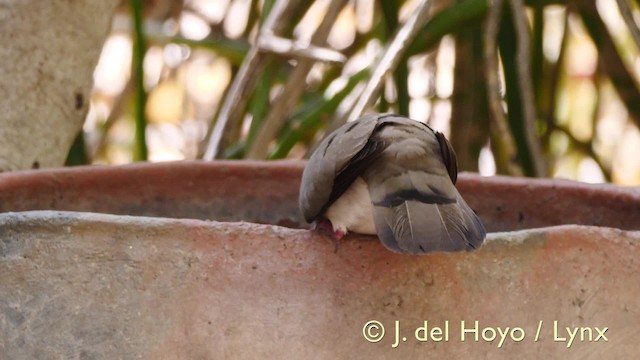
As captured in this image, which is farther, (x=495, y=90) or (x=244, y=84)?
(x=244, y=84)

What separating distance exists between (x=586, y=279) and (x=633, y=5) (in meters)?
1.63

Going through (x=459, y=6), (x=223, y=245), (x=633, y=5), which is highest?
(x=223, y=245)

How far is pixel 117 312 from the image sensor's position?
3.50 feet

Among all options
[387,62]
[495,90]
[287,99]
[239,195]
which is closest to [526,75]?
[495,90]

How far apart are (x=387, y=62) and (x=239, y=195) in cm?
35

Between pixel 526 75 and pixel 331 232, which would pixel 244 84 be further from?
pixel 331 232

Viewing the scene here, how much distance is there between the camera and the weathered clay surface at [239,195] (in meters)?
1.45

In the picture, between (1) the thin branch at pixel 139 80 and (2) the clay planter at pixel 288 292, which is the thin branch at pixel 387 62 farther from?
(2) the clay planter at pixel 288 292

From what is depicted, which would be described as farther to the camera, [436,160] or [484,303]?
[436,160]

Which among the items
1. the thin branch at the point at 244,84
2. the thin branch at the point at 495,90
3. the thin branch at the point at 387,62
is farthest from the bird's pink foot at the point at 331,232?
the thin branch at the point at 244,84

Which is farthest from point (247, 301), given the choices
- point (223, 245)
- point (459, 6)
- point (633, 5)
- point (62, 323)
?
point (633, 5)

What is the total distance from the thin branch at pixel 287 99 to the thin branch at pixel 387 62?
26cm

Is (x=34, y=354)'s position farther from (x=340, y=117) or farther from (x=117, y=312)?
(x=340, y=117)

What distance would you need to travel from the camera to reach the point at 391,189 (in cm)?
117
